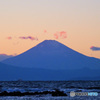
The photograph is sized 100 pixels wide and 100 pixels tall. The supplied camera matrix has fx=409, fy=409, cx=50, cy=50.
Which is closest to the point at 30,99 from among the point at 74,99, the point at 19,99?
the point at 19,99

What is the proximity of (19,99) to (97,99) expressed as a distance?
31.1ft

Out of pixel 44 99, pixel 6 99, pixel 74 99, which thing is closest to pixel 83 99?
pixel 74 99

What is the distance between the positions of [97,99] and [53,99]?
537 cm

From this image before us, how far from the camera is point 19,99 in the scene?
50.0m

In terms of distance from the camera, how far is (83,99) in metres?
48.6

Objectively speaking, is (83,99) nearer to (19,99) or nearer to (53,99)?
(53,99)

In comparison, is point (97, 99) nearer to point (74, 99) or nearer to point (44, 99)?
point (74, 99)

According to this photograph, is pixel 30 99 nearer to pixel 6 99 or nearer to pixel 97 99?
pixel 6 99

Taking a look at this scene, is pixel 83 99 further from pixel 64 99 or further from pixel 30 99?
pixel 30 99

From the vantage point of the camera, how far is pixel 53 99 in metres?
49.8

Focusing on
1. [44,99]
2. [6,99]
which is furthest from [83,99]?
[6,99]

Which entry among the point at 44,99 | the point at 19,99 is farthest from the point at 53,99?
the point at 19,99

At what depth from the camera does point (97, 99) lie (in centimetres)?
4853

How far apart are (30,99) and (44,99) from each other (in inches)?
67.3
